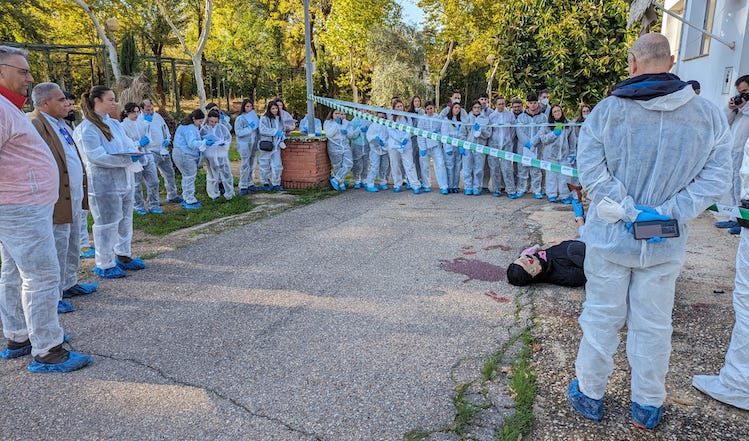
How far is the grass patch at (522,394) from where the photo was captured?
2.72 metres

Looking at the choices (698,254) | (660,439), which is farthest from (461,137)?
(660,439)

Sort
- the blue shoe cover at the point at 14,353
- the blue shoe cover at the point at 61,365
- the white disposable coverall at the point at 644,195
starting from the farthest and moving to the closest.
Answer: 1. the blue shoe cover at the point at 14,353
2. the blue shoe cover at the point at 61,365
3. the white disposable coverall at the point at 644,195

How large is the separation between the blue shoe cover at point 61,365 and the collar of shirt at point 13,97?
1.71 metres

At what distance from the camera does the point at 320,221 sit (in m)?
7.67

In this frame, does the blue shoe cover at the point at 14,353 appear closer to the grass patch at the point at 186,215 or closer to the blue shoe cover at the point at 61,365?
the blue shoe cover at the point at 61,365

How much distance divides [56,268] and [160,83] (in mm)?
26502

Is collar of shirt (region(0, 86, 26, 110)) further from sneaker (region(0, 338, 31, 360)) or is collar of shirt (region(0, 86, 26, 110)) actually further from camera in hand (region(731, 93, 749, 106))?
camera in hand (region(731, 93, 749, 106))

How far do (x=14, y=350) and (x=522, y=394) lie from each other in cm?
351

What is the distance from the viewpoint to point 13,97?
3262 mm

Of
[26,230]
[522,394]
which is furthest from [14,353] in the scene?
[522,394]

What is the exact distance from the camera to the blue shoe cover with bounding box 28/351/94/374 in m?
3.42

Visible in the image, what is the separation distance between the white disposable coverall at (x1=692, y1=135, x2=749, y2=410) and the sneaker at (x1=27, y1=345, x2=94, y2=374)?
160 inches

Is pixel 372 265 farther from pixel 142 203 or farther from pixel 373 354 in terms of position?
pixel 142 203

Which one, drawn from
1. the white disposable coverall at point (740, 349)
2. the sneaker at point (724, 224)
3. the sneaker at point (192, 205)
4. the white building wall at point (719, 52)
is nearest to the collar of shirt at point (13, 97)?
the white disposable coverall at point (740, 349)
